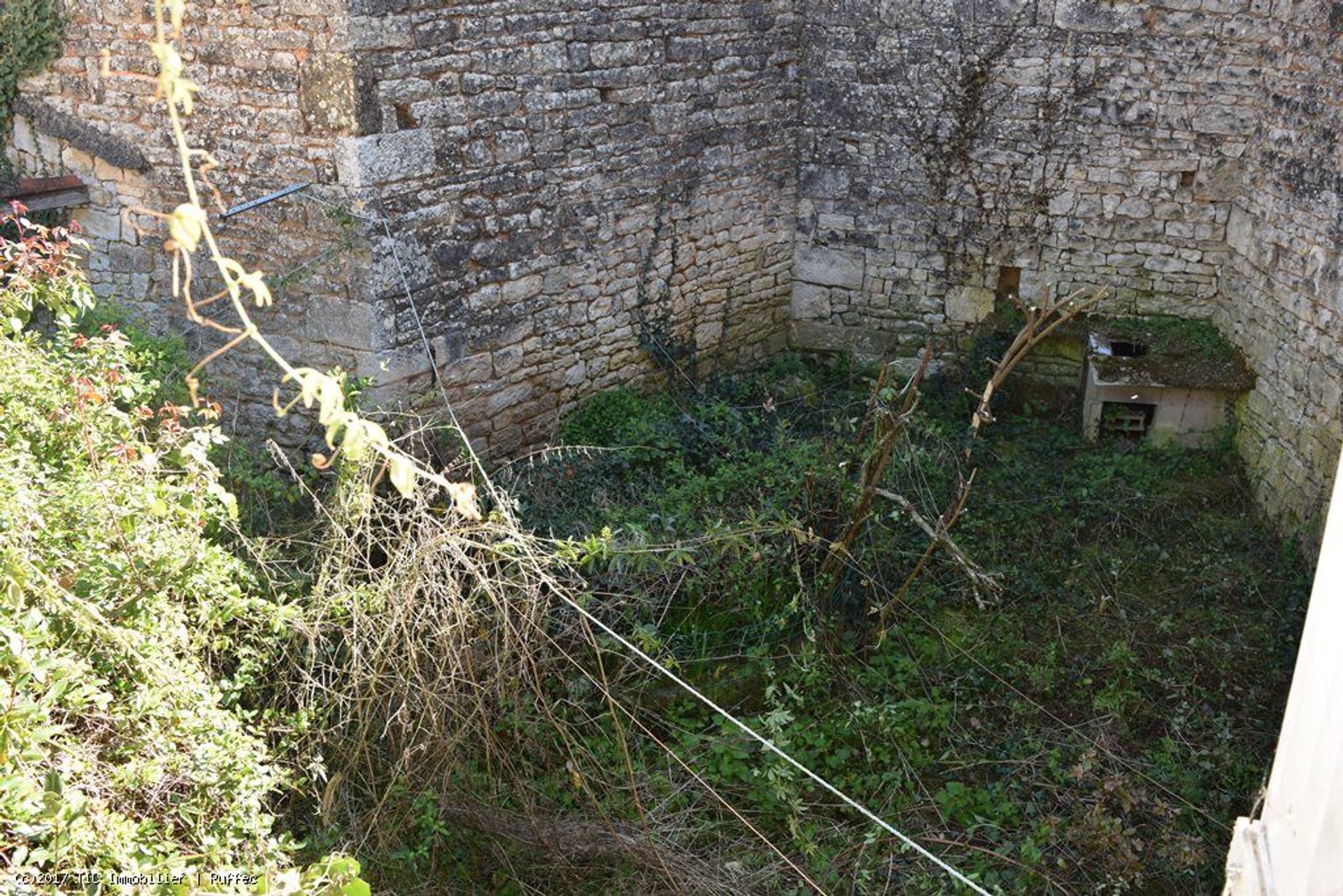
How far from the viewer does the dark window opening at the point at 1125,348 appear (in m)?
7.35

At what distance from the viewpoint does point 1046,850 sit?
4309 millimetres

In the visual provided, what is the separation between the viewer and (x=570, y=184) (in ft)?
20.6

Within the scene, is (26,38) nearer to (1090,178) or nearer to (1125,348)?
(1090,178)

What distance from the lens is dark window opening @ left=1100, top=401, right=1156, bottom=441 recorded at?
7.17 m

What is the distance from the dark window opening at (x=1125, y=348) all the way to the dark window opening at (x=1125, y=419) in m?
0.34

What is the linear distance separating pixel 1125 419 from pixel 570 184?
378 cm

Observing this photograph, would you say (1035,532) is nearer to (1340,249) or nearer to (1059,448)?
(1059,448)

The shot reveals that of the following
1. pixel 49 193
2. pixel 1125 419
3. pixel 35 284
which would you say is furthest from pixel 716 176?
pixel 35 284

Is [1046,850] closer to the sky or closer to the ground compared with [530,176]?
closer to the ground

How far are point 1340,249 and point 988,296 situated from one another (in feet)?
7.97

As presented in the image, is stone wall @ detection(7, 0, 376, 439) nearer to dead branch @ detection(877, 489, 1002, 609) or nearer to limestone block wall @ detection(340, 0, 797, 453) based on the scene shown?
limestone block wall @ detection(340, 0, 797, 453)

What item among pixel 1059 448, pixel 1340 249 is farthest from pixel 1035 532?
pixel 1340 249

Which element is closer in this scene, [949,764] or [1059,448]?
[949,764]

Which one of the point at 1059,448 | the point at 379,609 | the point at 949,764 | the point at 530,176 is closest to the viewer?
the point at 379,609
